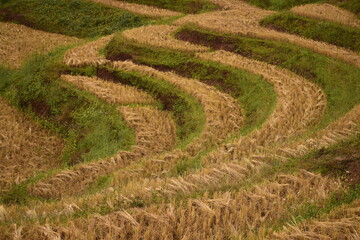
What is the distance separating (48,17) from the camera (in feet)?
75.2

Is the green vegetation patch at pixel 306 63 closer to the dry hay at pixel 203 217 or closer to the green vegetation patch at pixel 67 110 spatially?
the dry hay at pixel 203 217

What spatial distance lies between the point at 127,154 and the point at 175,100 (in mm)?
3285

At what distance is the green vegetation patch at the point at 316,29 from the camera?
14141 mm

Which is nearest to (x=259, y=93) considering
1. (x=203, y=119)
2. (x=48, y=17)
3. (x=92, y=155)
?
(x=203, y=119)

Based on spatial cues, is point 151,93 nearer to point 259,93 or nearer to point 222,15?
point 259,93

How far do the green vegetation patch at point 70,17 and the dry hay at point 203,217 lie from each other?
17.2m

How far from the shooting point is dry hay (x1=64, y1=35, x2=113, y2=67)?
13.7 metres

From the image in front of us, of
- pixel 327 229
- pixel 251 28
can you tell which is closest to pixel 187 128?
pixel 327 229

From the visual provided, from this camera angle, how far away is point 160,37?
51.8ft

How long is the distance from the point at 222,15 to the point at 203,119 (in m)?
11.0

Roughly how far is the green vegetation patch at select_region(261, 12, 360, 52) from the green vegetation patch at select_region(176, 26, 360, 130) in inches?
98.2

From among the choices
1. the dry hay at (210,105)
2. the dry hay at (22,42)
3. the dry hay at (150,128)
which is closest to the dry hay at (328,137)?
the dry hay at (210,105)

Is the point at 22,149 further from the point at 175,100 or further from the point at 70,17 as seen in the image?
the point at 70,17

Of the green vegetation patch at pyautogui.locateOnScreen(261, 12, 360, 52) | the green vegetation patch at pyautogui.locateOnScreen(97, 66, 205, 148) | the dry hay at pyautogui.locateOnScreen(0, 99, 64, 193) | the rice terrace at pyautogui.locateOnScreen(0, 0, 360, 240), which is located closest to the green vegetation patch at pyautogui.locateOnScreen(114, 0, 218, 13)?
the rice terrace at pyautogui.locateOnScreen(0, 0, 360, 240)
